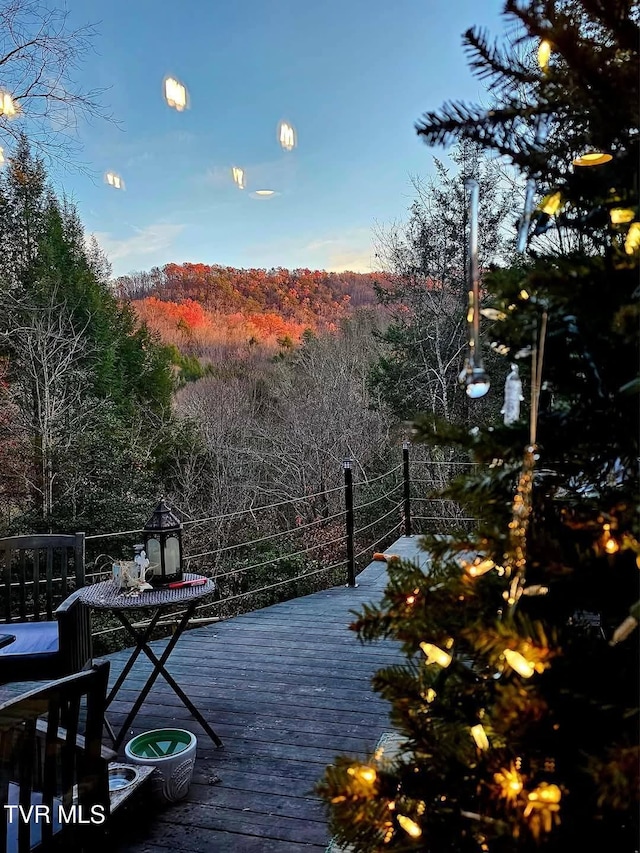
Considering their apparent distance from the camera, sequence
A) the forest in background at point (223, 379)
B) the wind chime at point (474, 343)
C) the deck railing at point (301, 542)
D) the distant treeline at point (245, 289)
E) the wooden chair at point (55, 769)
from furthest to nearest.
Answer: the distant treeline at point (245, 289)
the forest in background at point (223, 379)
the deck railing at point (301, 542)
the wooden chair at point (55, 769)
the wind chime at point (474, 343)

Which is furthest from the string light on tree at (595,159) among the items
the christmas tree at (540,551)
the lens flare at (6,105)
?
the lens flare at (6,105)

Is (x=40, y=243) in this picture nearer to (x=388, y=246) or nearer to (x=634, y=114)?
(x=388, y=246)

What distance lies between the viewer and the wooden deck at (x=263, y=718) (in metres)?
1.81

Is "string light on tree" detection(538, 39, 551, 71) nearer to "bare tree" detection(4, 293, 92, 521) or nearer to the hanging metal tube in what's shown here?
the hanging metal tube

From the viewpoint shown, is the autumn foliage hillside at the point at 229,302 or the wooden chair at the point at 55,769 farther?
the autumn foliage hillside at the point at 229,302

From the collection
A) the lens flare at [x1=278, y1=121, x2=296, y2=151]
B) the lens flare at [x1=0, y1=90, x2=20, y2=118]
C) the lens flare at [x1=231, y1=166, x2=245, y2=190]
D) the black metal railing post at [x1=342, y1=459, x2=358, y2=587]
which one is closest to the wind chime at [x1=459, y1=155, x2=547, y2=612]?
the black metal railing post at [x1=342, y1=459, x2=358, y2=587]

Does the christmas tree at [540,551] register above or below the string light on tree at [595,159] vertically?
below

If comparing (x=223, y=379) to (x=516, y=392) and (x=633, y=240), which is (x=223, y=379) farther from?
(x=633, y=240)

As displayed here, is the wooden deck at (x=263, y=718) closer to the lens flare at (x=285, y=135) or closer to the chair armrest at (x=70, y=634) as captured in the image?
the chair armrest at (x=70, y=634)

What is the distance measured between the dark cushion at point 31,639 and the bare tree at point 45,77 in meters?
4.01

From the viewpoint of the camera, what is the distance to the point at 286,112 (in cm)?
771

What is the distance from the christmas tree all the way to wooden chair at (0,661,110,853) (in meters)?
0.70

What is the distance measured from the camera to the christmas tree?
1.94 feet

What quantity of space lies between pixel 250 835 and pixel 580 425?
171cm
